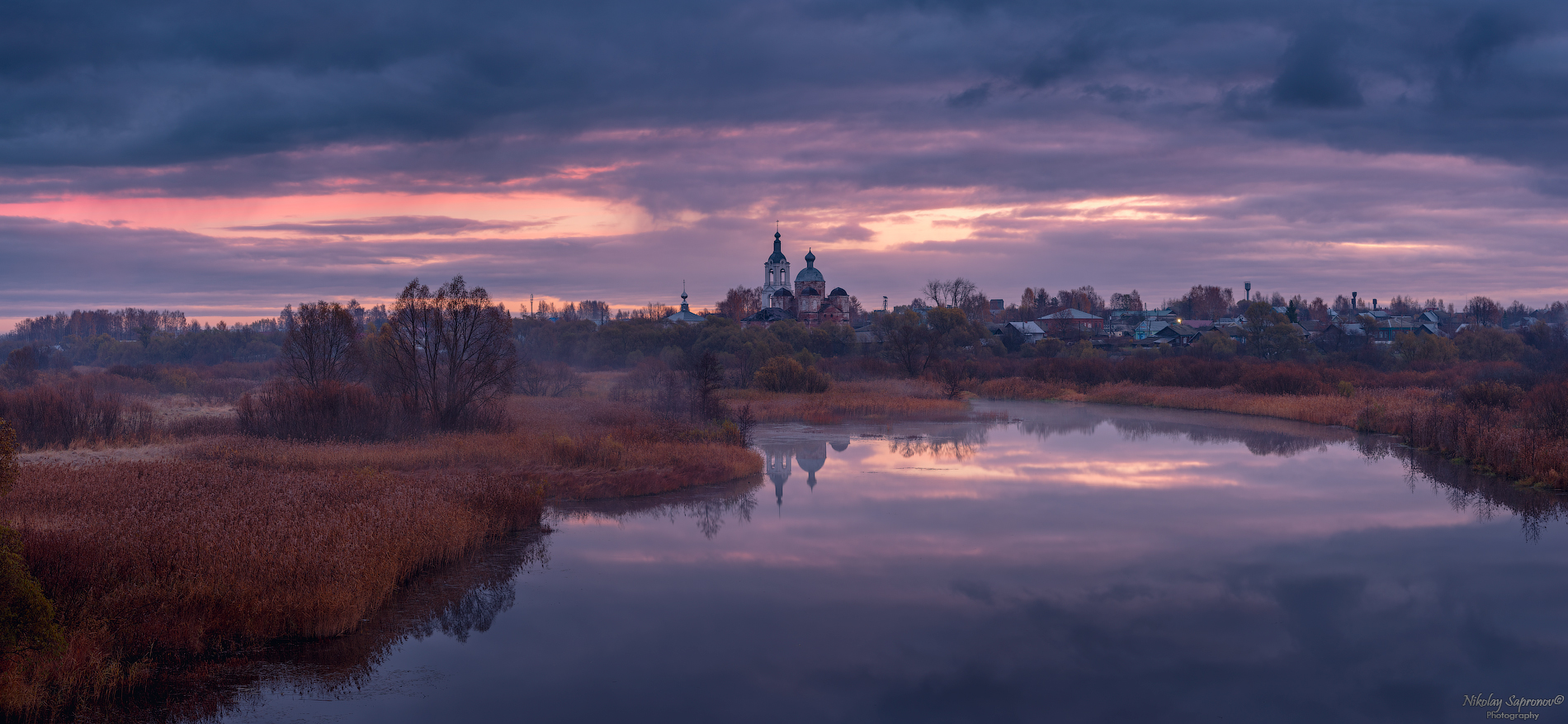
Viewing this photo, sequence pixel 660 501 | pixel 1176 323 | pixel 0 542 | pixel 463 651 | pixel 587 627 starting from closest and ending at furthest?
1. pixel 0 542
2. pixel 463 651
3. pixel 587 627
4. pixel 660 501
5. pixel 1176 323

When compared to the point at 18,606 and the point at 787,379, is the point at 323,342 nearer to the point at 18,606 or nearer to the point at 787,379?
the point at 787,379

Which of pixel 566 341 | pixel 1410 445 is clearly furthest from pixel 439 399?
pixel 566 341

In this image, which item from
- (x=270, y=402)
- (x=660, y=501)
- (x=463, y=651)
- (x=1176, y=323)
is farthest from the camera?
(x=1176, y=323)

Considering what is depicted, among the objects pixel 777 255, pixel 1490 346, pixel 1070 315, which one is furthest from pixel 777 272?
pixel 1490 346

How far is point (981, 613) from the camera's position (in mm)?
13766

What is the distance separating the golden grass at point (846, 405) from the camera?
42.5 meters

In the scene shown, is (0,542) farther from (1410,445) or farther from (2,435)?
(1410,445)

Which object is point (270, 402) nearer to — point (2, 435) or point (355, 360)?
point (355, 360)

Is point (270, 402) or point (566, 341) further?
point (566, 341)

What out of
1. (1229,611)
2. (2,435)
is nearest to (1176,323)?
(1229,611)

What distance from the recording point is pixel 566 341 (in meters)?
88.4

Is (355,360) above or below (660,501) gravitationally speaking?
above

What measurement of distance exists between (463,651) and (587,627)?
1.77m
